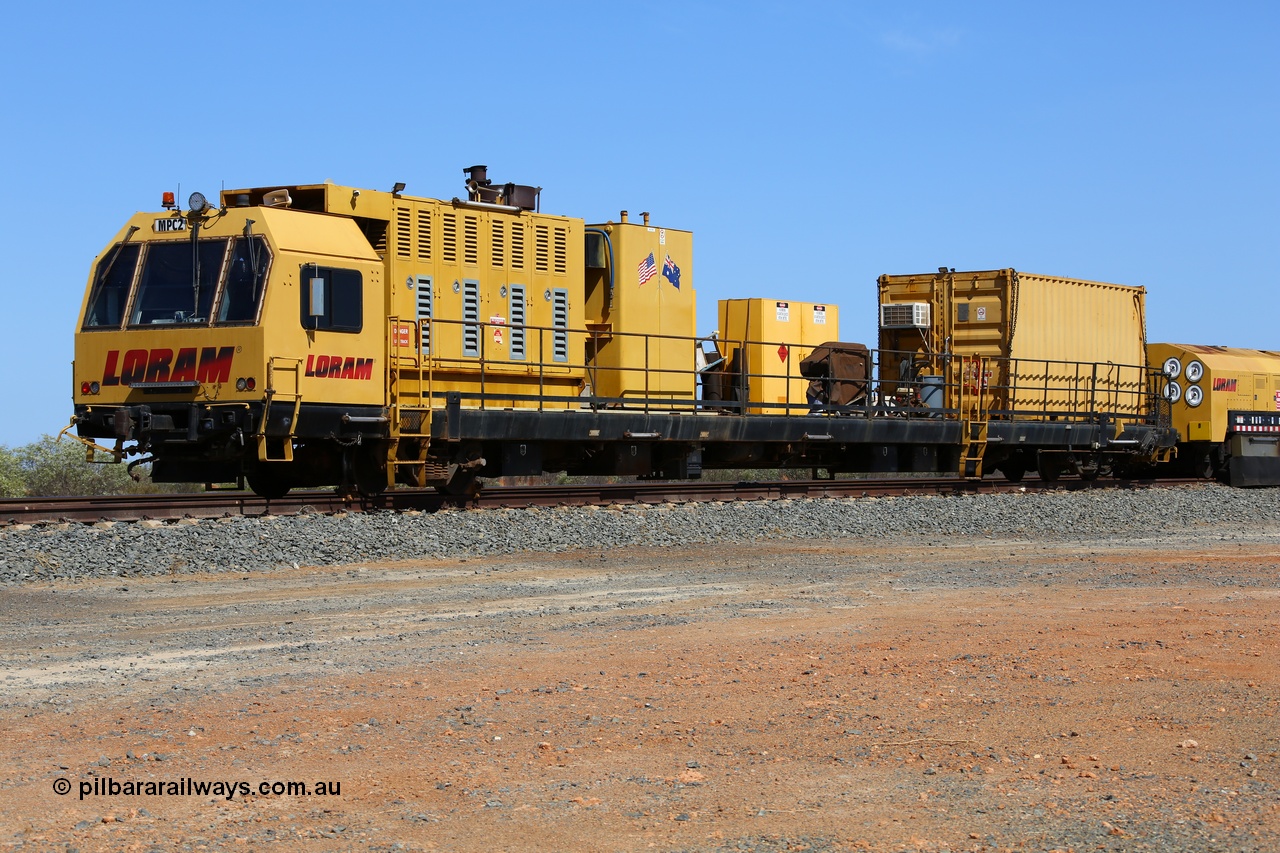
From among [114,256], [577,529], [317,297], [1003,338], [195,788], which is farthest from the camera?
[1003,338]

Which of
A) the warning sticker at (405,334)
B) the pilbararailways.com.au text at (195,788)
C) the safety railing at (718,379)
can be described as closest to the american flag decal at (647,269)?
the safety railing at (718,379)

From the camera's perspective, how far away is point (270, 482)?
15.8 m

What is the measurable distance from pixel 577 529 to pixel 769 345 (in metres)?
5.92

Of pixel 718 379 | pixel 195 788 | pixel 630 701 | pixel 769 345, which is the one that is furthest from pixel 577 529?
pixel 195 788

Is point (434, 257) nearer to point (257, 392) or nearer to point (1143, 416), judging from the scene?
point (257, 392)

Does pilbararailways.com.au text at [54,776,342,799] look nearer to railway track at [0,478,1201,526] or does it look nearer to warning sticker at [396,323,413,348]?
railway track at [0,478,1201,526]

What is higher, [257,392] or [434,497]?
[257,392]

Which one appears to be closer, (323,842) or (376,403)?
(323,842)

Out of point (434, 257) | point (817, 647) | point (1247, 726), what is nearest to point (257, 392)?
point (434, 257)

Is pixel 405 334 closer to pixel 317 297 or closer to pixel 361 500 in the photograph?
pixel 317 297

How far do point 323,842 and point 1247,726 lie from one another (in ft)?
13.0

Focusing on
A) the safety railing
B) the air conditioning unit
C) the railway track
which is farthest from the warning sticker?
the air conditioning unit

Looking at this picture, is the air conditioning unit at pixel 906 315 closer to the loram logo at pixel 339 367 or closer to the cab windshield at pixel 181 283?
the loram logo at pixel 339 367

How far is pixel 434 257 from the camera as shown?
16.0 metres
